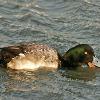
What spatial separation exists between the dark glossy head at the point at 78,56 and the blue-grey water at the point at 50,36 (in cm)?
50

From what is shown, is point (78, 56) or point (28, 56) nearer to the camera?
point (28, 56)

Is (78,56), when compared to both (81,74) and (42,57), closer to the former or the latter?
(81,74)

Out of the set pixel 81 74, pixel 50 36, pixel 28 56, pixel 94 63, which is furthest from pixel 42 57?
pixel 50 36

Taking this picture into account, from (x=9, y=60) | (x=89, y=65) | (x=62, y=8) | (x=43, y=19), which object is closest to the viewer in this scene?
(x=9, y=60)

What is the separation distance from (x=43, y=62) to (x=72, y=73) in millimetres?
783

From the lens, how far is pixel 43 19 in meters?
17.2

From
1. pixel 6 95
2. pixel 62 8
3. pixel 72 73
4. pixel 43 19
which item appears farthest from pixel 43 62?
pixel 62 8

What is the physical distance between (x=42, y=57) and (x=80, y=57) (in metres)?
1.21

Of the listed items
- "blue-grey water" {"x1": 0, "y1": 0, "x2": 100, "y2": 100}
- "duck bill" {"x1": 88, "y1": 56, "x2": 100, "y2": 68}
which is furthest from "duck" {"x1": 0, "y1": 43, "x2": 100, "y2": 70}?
"blue-grey water" {"x1": 0, "y1": 0, "x2": 100, "y2": 100}

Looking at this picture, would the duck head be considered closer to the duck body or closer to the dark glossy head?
the dark glossy head

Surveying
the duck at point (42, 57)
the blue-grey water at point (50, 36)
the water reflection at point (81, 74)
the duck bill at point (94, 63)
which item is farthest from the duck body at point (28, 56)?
the duck bill at point (94, 63)

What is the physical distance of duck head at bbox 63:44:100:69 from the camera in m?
13.7

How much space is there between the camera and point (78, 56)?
13906 mm

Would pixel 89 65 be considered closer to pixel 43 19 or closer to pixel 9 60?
pixel 9 60
